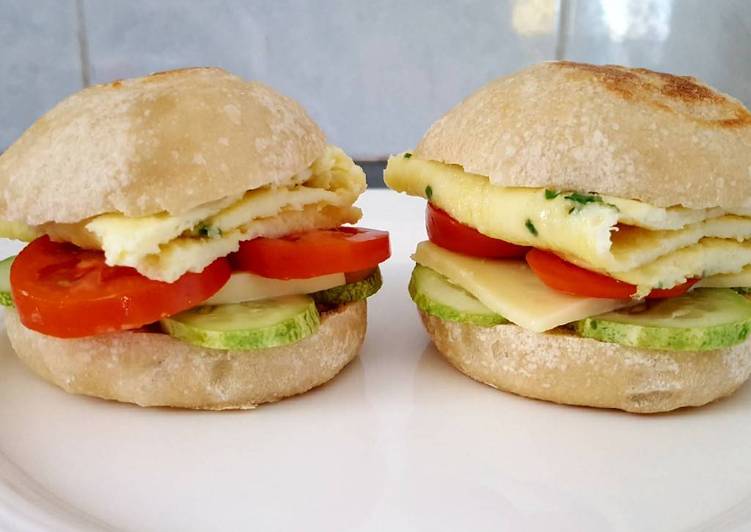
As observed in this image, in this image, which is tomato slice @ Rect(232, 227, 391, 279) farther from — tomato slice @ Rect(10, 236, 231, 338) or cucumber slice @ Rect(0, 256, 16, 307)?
cucumber slice @ Rect(0, 256, 16, 307)

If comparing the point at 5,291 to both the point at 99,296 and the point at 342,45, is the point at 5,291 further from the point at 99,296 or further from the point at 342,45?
the point at 342,45

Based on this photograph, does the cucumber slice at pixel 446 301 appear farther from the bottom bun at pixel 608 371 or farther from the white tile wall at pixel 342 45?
the white tile wall at pixel 342 45

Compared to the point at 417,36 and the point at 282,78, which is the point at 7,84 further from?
the point at 417,36

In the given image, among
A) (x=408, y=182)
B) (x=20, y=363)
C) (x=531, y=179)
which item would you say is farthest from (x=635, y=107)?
(x=20, y=363)

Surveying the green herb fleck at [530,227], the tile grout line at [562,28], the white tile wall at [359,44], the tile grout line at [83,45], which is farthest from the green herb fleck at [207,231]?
the tile grout line at [562,28]

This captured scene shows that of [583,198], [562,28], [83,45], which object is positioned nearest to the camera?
[583,198]

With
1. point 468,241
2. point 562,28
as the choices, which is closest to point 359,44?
point 562,28
